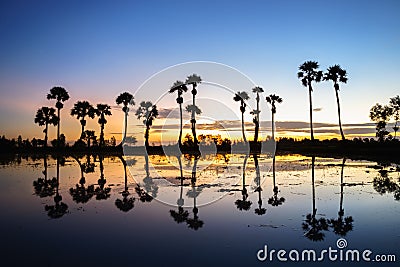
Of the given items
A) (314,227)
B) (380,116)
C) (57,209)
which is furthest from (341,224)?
(380,116)

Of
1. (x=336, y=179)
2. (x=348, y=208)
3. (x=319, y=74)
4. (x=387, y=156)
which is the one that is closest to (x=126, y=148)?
(x=319, y=74)

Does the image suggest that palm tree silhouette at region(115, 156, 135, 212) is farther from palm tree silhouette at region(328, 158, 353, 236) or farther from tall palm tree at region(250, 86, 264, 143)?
tall palm tree at region(250, 86, 264, 143)

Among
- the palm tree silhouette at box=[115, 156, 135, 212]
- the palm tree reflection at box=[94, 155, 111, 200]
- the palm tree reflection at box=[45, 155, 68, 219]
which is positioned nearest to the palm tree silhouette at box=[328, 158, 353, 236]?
Answer: the palm tree silhouette at box=[115, 156, 135, 212]

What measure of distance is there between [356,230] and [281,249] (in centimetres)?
314

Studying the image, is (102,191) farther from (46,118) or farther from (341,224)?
(46,118)

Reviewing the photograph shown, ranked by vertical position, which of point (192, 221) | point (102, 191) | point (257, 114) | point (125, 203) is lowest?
point (192, 221)

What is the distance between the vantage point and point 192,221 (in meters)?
12.1

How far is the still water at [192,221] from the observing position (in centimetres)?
852

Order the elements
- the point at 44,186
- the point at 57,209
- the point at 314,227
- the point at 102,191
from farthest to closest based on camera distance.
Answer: the point at 44,186 → the point at 102,191 → the point at 57,209 → the point at 314,227

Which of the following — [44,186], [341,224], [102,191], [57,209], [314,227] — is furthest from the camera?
[44,186]

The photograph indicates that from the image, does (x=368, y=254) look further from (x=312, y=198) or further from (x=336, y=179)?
(x=336, y=179)

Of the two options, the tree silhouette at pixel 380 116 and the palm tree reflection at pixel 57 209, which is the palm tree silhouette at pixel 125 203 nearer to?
the palm tree reflection at pixel 57 209

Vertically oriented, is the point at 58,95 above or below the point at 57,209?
above

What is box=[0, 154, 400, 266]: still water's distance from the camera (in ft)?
28.0
